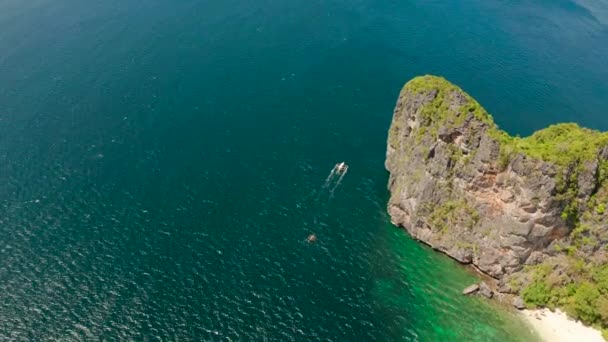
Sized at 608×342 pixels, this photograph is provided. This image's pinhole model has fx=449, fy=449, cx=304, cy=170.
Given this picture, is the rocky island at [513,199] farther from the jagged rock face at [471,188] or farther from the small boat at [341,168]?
the small boat at [341,168]

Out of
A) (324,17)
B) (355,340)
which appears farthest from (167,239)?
(324,17)

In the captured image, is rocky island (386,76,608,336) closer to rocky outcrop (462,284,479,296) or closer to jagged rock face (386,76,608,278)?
jagged rock face (386,76,608,278)

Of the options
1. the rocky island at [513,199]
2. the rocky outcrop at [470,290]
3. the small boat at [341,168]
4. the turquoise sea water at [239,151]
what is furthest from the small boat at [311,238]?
the rocky outcrop at [470,290]

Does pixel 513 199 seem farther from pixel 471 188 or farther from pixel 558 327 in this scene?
pixel 558 327

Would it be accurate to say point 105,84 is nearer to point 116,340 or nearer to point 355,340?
point 116,340

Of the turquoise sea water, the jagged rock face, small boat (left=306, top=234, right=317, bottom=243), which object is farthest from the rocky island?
small boat (left=306, top=234, right=317, bottom=243)

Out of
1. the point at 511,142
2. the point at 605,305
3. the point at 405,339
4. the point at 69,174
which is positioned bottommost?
the point at 405,339

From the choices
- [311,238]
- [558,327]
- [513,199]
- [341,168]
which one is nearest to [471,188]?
[513,199]
